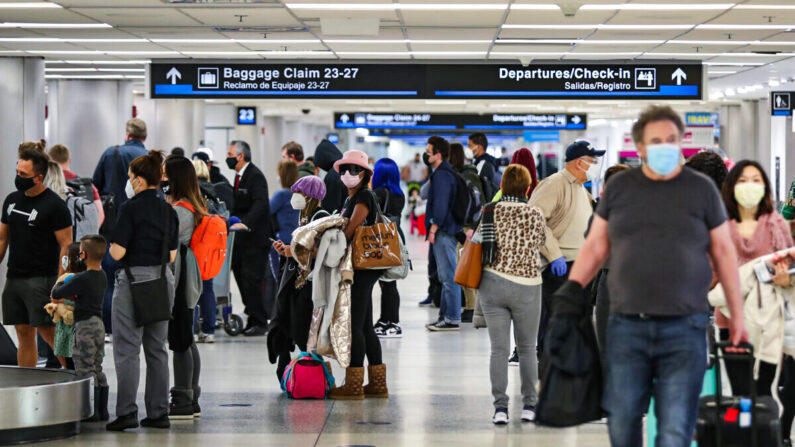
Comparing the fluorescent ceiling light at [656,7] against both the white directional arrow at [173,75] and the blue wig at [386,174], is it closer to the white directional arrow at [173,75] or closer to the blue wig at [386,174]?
the blue wig at [386,174]

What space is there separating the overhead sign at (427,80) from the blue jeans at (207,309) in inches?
120

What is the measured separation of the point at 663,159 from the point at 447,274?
6933mm

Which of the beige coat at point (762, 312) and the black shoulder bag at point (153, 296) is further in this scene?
the black shoulder bag at point (153, 296)

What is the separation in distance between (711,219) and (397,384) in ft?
14.4

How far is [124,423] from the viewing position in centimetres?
654

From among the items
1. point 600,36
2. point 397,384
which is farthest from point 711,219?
point 600,36

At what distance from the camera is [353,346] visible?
7496mm

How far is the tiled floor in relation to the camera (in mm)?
6348

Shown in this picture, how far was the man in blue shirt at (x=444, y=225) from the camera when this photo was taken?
11.0m

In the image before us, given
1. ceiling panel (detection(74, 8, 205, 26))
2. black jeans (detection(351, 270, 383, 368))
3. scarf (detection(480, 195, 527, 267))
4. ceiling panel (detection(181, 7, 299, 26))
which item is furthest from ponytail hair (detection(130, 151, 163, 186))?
ceiling panel (detection(74, 8, 205, 26))

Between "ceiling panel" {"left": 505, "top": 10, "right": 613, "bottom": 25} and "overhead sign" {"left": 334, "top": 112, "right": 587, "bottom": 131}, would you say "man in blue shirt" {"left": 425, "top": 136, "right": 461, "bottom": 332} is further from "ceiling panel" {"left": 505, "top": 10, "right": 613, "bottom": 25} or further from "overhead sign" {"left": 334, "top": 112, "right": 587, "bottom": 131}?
"overhead sign" {"left": 334, "top": 112, "right": 587, "bottom": 131}

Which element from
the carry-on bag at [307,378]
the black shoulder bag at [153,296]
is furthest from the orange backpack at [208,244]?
the carry-on bag at [307,378]

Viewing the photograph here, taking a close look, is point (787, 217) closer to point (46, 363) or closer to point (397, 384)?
point (397, 384)

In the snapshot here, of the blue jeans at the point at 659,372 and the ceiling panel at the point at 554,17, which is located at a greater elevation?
the ceiling panel at the point at 554,17
